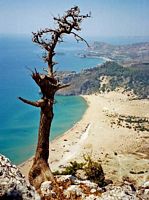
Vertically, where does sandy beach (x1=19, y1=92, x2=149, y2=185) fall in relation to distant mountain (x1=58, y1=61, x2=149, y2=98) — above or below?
below

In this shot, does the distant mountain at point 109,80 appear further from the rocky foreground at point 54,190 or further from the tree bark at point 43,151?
the rocky foreground at point 54,190

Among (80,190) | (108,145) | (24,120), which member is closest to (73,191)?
(80,190)

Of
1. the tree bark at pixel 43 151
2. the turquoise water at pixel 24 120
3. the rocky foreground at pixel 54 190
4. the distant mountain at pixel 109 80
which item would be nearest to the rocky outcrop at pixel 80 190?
the rocky foreground at pixel 54 190

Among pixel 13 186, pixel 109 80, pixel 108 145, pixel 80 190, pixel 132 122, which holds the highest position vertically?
pixel 13 186

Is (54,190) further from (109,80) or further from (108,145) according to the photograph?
(109,80)

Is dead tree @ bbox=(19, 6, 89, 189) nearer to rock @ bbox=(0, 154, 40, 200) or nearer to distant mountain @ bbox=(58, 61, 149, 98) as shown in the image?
rock @ bbox=(0, 154, 40, 200)

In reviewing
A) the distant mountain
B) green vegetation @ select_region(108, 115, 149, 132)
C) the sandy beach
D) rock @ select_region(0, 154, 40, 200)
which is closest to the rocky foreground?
rock @ select_region(0, 154, 40, 200)

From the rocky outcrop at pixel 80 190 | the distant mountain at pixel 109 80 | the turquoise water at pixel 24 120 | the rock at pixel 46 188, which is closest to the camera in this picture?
the rocky outcrop at pixel 80 190
